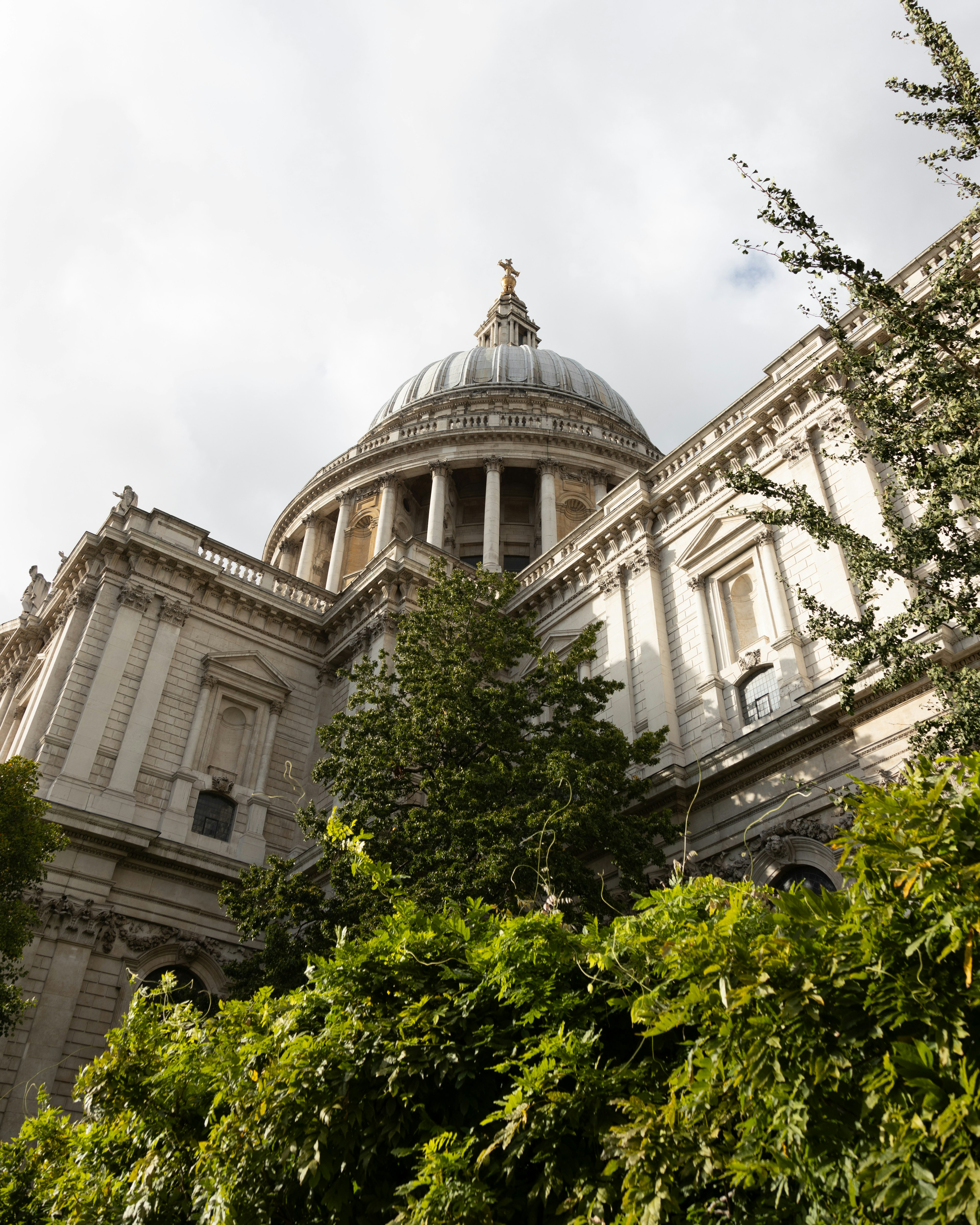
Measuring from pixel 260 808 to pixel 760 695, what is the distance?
13.1 metres

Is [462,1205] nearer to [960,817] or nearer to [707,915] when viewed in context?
[707,915]

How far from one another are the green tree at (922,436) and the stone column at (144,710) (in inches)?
631

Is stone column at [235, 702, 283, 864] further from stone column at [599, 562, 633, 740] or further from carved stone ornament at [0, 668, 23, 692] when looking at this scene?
carved stone ornament at [0, 668, 23, 692]

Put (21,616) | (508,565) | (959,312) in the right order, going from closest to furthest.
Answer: (959,312), (21,616), (508,565)

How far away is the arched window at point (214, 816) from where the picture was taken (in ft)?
76.9

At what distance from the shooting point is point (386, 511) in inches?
1693

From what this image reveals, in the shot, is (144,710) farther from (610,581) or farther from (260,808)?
(610,581)

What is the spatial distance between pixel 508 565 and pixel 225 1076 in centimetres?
3632

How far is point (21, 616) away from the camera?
1155 inches

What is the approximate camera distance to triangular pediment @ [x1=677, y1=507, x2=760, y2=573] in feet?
69.2

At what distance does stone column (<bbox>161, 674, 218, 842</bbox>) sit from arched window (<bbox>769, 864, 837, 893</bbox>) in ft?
44.8

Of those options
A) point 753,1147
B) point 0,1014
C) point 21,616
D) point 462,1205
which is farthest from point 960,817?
point 21,616

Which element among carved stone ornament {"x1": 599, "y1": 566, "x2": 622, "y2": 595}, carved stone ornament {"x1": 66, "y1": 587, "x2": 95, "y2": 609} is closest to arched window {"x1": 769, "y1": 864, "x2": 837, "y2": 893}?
carved stone ornament {"x1": 599, "y1": 566, "x2": 622, "y2": 595}

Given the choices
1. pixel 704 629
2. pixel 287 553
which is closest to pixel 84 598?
pixel 704 629
